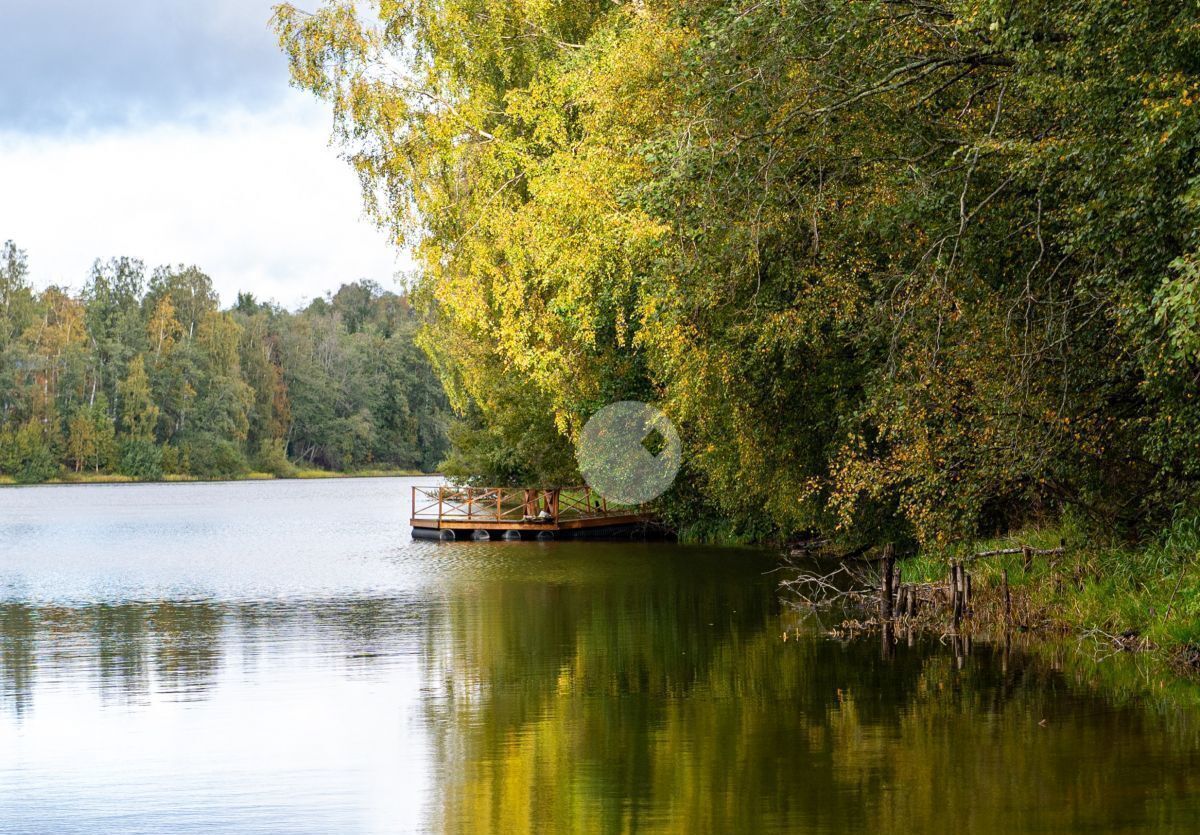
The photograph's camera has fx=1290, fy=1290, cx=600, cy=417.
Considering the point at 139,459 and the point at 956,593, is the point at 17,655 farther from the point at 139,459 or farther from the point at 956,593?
the point at 139,459

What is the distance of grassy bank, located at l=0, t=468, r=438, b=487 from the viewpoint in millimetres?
93531

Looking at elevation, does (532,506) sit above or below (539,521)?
above

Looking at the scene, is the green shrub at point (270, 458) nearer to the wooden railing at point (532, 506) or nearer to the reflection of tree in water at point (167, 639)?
the wooden railing at point (532, 506)

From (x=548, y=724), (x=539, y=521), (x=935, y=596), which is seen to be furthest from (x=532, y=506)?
(x=548, y=724)

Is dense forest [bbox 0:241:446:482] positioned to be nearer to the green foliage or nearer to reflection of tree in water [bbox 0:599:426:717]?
the green foliage

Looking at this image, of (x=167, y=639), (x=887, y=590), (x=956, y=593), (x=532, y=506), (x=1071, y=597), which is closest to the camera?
(x=1071, y=597)

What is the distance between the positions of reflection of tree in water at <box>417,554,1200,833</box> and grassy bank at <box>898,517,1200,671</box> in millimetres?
1036

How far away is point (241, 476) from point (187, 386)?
346 inches

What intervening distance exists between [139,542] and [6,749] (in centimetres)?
2874

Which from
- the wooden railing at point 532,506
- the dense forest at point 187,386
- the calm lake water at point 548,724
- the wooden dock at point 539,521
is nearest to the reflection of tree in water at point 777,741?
the calm lake water at point 548,724

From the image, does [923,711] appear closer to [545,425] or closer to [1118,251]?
[1118,251]

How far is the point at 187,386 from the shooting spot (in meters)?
99.4

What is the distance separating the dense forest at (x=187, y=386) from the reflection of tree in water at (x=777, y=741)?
269 ft

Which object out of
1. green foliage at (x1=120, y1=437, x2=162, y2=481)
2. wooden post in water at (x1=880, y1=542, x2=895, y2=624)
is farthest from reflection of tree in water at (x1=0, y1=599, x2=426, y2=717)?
green foliage at (x1=120, y1=437, x2=162, y2=481)
